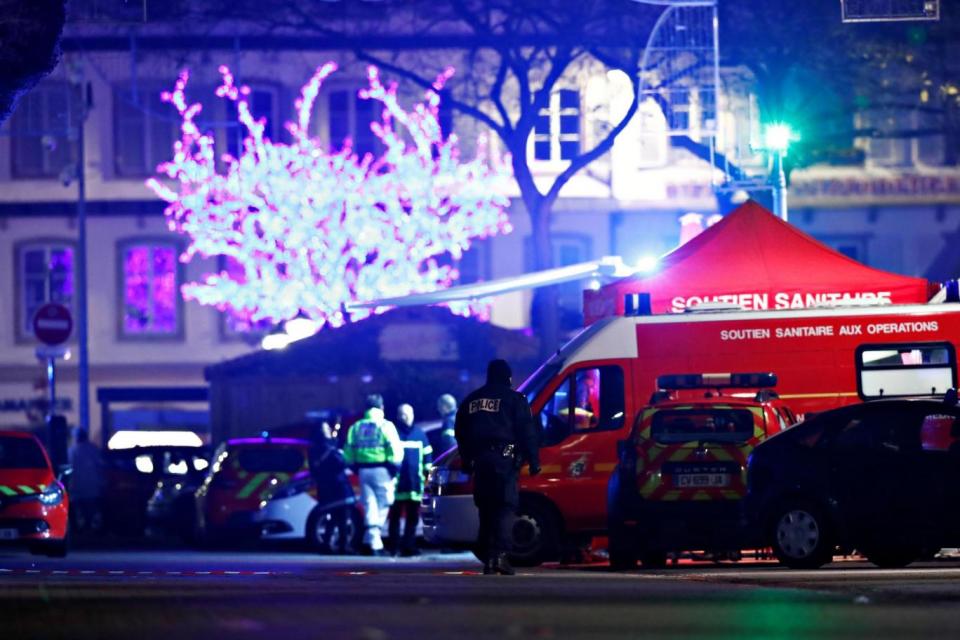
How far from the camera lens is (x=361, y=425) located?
24.8 metres

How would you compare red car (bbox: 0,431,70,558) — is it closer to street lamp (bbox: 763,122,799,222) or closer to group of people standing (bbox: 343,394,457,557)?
group of people standing (bbox: 343,394,457,557)

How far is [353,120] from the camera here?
47500 millimetres

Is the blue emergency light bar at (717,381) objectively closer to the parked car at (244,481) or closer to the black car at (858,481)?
the black car at (858,481)

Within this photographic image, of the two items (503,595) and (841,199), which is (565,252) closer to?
(841,199)

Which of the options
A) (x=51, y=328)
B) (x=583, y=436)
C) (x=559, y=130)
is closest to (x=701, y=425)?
(x=583, y=436)

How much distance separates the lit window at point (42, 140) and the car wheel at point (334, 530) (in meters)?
21.7

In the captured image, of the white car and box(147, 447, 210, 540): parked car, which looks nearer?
the white car

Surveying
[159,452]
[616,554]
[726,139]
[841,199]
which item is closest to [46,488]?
[159,452]

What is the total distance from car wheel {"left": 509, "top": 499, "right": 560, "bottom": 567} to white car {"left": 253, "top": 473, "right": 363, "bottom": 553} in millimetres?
5951

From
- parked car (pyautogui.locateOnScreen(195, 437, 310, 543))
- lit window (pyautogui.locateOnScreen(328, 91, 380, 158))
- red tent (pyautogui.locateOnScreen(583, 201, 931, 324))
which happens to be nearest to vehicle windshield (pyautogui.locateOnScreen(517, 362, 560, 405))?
red tent (pyautogui.locateOnScreen(583, 201, 931, 324))

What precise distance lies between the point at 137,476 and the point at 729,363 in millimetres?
Answer: 12298

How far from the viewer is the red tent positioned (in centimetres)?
2264

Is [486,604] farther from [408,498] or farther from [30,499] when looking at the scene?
[30,499]

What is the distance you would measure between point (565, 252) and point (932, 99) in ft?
28.4
